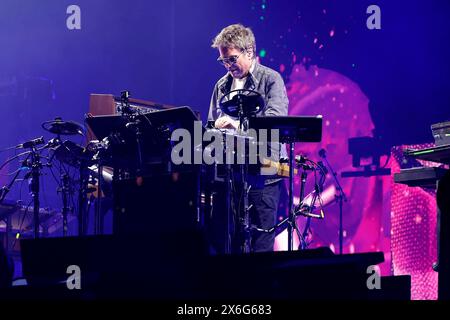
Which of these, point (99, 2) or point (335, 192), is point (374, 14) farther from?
point (99, 2)

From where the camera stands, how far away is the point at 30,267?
8.02ft

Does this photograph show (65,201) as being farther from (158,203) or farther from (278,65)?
(278,65)

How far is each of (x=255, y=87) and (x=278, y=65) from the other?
2.64 metres

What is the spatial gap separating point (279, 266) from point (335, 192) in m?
5.20

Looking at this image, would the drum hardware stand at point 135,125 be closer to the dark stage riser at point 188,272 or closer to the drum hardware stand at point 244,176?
the drum hardware stand at point 244,176

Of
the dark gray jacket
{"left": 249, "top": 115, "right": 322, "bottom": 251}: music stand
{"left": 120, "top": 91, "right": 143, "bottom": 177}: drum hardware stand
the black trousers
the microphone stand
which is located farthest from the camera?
the microphone stand

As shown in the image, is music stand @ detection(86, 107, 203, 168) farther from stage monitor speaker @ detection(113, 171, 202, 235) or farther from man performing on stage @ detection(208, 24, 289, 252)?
man performing on stage @ detection(208, 24, 289, 252)

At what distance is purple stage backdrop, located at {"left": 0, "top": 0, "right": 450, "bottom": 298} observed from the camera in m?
6.49

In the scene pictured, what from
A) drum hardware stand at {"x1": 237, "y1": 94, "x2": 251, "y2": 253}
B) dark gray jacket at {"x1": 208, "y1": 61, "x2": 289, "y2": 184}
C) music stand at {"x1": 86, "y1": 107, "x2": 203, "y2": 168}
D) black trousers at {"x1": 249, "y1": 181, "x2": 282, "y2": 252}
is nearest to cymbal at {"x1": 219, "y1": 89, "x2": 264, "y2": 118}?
drum hardware stand at {"x1": 237, "y1": 94, "x2": 251, "y2": 253}

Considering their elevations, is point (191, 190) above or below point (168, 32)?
below

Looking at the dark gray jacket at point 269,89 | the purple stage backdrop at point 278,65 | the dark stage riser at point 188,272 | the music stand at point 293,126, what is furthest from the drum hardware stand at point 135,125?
the purple stage backdrop at point 278,65

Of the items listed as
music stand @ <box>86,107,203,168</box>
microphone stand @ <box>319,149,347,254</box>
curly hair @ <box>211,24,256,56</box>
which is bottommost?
microphone stand @ <box>319,149,347,254</box>
